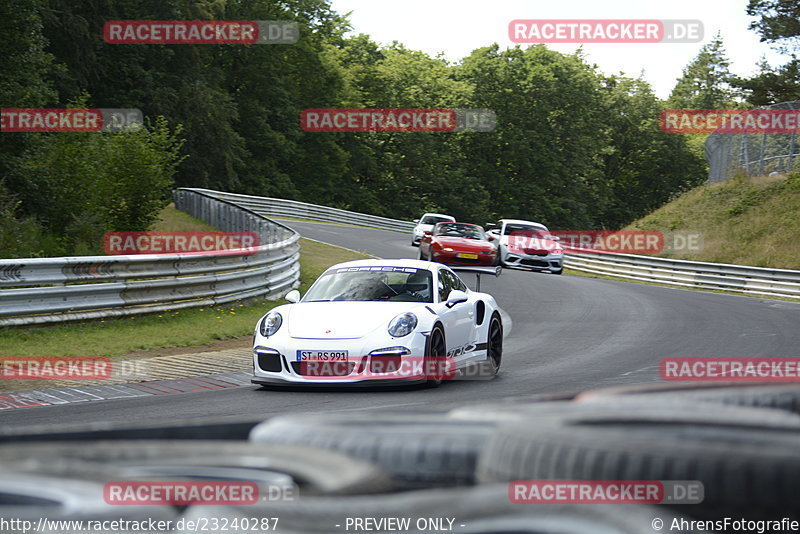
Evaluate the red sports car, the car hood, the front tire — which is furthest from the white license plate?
the red sports car

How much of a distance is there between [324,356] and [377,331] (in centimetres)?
61

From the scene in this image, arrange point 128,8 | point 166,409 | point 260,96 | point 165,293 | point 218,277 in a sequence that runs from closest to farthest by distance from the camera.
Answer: point 166,409
point 165,293
point 218,277
point 128,8
point 260,96

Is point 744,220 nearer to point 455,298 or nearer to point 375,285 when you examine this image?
point 455,298

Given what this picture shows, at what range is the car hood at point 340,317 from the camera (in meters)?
9.68

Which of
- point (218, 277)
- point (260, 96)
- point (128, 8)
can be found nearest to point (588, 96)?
point (260, 96)

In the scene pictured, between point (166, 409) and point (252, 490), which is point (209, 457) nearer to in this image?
point (252, 490)

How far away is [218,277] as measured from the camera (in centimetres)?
1700

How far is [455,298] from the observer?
35.2ft

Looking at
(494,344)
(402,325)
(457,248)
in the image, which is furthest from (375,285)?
(457,248)

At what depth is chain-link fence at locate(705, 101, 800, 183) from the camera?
3800cm

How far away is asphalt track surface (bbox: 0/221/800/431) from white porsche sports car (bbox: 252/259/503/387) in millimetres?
239

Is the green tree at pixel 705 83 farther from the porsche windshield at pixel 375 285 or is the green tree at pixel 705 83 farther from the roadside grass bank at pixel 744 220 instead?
the porsche windshield at pixel 375 285

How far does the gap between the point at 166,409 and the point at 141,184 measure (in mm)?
18898

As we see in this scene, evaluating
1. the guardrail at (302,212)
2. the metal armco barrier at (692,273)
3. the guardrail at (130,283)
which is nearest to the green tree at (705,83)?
the guardrail at (302,212)
